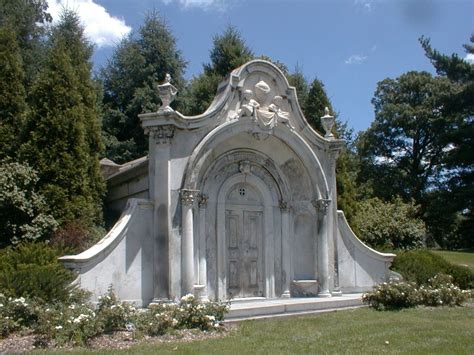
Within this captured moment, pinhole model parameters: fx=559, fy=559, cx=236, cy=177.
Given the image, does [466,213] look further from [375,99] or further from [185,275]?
[185,275]

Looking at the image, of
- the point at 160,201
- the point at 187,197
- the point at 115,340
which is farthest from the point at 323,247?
the point at 115,340

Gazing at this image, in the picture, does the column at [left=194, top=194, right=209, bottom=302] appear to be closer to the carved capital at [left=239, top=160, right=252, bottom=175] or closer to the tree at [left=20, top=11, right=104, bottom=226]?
the carved capital at [left=239, top=160, right=252, bottom=175]

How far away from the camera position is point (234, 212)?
1371 centimetres

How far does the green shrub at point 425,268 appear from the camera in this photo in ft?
50.6

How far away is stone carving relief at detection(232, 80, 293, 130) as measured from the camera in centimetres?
1357

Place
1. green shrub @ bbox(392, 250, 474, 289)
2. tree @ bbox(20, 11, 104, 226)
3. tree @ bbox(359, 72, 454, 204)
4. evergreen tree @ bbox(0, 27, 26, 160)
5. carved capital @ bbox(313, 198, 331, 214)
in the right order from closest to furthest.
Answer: carved capital @ bbox(313, 198, 331, 214) < tree @ bbox(20, 11, 104, 226) < green shrub @ bbox(392, 250, 474, 289) < evergreen tree @ bbox(0, 27, 26, 160) < tree @ bbox(359, 72, 454, 204)

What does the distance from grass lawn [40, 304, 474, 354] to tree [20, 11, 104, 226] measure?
256 inches

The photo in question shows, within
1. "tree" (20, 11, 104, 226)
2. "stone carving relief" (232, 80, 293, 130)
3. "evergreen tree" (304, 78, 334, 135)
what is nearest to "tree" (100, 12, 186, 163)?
"evergreen tree" (304, 78, 334, 135)

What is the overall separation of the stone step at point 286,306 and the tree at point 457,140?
23959 mm

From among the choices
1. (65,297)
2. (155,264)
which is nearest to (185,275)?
(155,264)

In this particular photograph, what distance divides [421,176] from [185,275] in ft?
117

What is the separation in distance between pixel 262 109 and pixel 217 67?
17104 mm

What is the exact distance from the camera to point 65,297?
10016 mm

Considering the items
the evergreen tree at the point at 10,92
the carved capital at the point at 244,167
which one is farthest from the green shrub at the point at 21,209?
the carved capital at the point at 244,167
